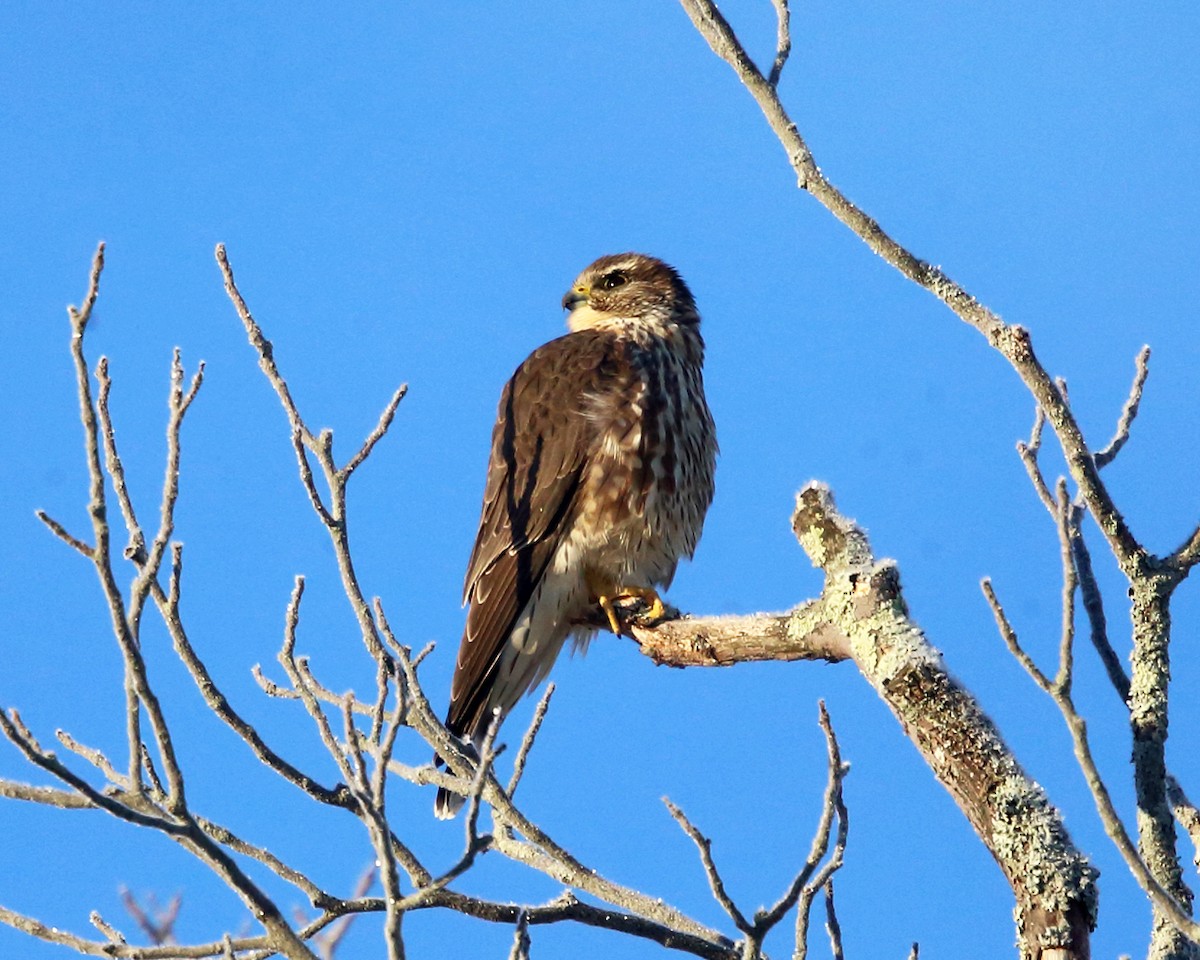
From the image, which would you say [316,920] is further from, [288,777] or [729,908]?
[729,908]

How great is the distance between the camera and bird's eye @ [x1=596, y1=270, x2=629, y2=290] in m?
5.45

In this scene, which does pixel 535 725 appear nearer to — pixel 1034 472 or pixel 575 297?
pixel 1034 472

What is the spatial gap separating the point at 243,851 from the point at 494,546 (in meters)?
1.98

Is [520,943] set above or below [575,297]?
below

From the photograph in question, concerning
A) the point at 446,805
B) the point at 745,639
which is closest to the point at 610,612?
the point at 446,805

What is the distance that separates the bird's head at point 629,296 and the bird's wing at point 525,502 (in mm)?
544

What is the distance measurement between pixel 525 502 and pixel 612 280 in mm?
1320

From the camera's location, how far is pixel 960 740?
235 centimetres

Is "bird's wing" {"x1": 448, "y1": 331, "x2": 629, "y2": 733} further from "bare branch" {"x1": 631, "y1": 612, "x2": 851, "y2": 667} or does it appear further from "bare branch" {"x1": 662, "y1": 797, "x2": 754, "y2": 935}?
"bare branch" {"x1": 662, "y1": 797, "x2": 754, "y2": 935}

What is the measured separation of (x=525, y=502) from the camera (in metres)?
4.47

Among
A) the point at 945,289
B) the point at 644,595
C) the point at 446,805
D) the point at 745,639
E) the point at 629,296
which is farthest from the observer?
the point at 629,296

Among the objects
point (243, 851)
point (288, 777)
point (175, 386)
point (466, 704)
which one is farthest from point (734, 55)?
point (466, 704)

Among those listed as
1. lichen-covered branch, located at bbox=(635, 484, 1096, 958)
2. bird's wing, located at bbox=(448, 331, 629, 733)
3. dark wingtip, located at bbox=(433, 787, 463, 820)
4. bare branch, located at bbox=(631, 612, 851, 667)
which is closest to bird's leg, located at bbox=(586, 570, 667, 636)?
bird's wing, located at bbox=(448, 331, 629, 733)

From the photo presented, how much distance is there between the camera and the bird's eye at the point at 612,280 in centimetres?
545
